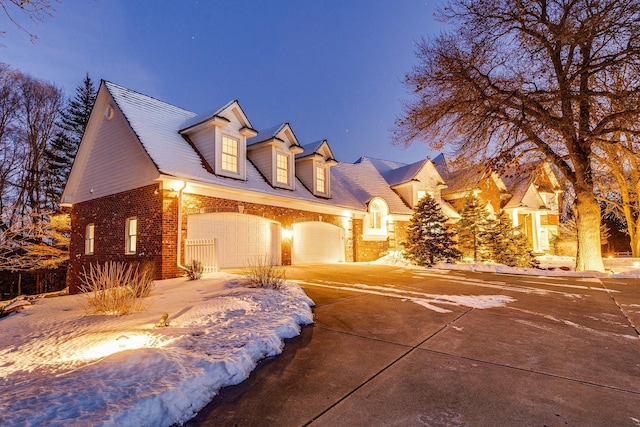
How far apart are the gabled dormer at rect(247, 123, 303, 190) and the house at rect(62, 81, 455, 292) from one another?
0.16 feet

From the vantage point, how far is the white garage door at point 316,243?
49.1 ft

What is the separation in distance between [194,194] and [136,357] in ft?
27.9

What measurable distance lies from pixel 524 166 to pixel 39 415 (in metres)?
16.8

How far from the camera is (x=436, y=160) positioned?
86.4 feet

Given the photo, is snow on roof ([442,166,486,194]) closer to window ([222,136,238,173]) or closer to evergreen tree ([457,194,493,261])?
evergreen tree ([457,194,493,261])

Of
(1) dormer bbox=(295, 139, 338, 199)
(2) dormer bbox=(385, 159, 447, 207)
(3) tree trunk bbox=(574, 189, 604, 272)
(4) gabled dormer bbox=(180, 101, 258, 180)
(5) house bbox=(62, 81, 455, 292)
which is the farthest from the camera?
(2) dormer bbox=(385, 159, 447, 207)

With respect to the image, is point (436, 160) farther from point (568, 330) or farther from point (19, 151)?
point (19, 151)

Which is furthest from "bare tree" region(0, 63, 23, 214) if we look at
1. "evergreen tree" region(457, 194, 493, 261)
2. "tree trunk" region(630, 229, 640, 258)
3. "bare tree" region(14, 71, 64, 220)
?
"tree trunk" region(630, 229, 640, 258)

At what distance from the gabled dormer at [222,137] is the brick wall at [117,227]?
2629mm

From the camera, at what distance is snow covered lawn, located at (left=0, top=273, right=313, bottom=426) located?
2.27m

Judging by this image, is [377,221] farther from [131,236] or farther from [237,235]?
[131,236]

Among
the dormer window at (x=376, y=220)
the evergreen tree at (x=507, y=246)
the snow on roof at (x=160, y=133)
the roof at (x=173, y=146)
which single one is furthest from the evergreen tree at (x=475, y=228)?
the snow on roof at (x=160, y=133)

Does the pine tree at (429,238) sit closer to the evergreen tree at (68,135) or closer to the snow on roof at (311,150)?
the snow on roof at (311,150)

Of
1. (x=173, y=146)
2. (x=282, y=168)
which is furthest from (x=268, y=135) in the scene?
(x=173, y=146)
